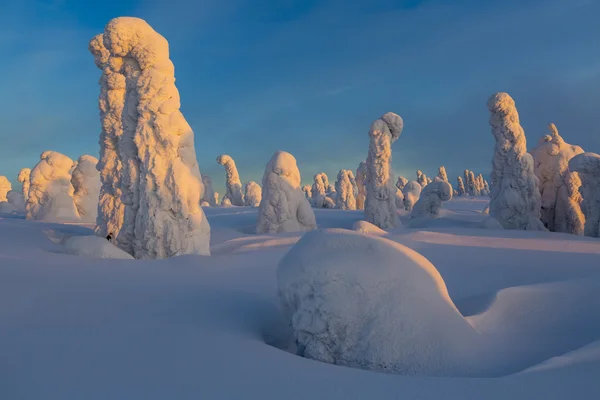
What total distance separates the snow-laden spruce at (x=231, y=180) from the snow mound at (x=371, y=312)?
29849 mm

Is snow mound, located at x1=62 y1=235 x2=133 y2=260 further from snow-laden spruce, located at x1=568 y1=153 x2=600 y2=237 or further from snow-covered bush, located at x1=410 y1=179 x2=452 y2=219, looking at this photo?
snow-covered bush, located at x1=410 y1=179 x2=452 y2=219

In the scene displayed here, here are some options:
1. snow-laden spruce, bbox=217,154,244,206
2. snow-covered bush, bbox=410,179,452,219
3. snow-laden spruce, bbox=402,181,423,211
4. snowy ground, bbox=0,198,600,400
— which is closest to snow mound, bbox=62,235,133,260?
snowy ground, bbox=0,198,600,400

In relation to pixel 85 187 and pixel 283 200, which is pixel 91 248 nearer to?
pixel 283 200

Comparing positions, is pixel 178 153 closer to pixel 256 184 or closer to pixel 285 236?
pixel 285 236

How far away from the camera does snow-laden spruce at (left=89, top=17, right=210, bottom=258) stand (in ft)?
22.6

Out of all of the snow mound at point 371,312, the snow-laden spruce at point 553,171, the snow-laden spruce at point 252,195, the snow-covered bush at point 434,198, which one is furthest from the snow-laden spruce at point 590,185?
the snow-laden spruce at point 252,195

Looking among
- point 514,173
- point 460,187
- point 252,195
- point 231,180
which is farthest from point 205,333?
point 460,187

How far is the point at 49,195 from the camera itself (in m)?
15.1

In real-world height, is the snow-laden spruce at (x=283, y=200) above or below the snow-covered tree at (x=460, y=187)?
below

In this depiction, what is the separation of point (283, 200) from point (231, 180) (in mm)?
21062

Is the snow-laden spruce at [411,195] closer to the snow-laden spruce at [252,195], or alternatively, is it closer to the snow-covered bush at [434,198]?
the snow-covered bush at [434,198]

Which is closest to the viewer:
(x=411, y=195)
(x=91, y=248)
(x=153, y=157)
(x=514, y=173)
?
(x=91, y=248)

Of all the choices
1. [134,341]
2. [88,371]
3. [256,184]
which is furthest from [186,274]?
[256,184]

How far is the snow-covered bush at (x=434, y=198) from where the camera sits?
1639 cm
